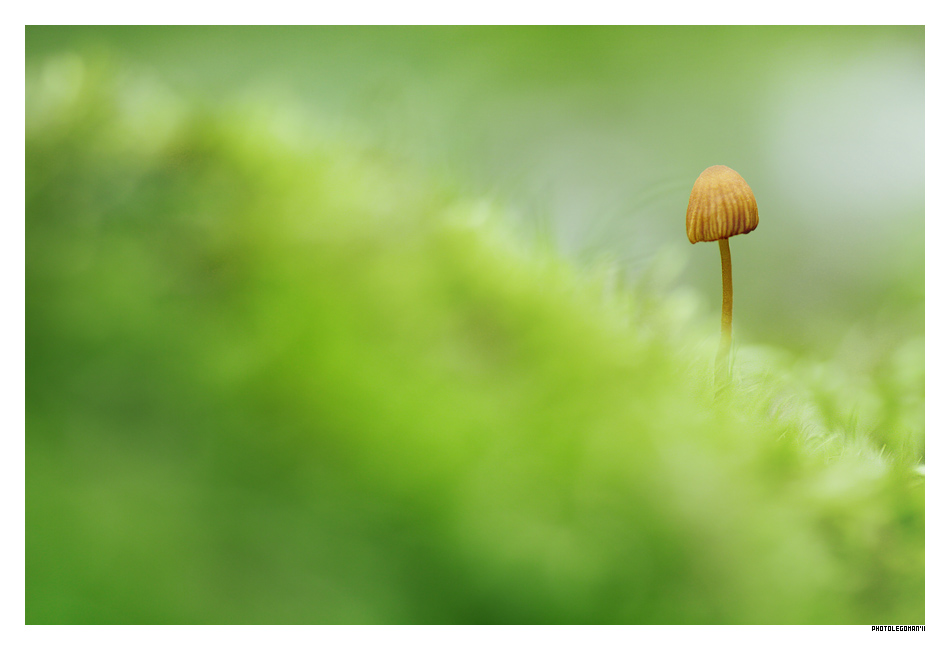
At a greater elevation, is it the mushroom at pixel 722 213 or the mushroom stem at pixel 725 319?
the mushroom at pixel 722 213

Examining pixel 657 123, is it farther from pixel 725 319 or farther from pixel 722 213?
pixel 725 319

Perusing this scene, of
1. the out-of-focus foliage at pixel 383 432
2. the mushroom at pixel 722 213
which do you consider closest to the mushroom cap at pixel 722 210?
the mushroom at pixel 722 213

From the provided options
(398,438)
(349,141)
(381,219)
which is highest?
(349,141)

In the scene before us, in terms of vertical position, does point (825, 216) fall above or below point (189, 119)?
below

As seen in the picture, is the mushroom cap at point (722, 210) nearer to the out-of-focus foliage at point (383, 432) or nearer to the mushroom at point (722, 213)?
the mushroom at point (722, 213)

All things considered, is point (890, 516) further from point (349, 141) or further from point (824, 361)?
point (349, 141)

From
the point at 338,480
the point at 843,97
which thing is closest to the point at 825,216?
the point at 843,97

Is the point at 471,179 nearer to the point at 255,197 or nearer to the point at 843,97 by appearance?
the point at 255,197

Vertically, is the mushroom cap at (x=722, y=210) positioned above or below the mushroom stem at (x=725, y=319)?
above
